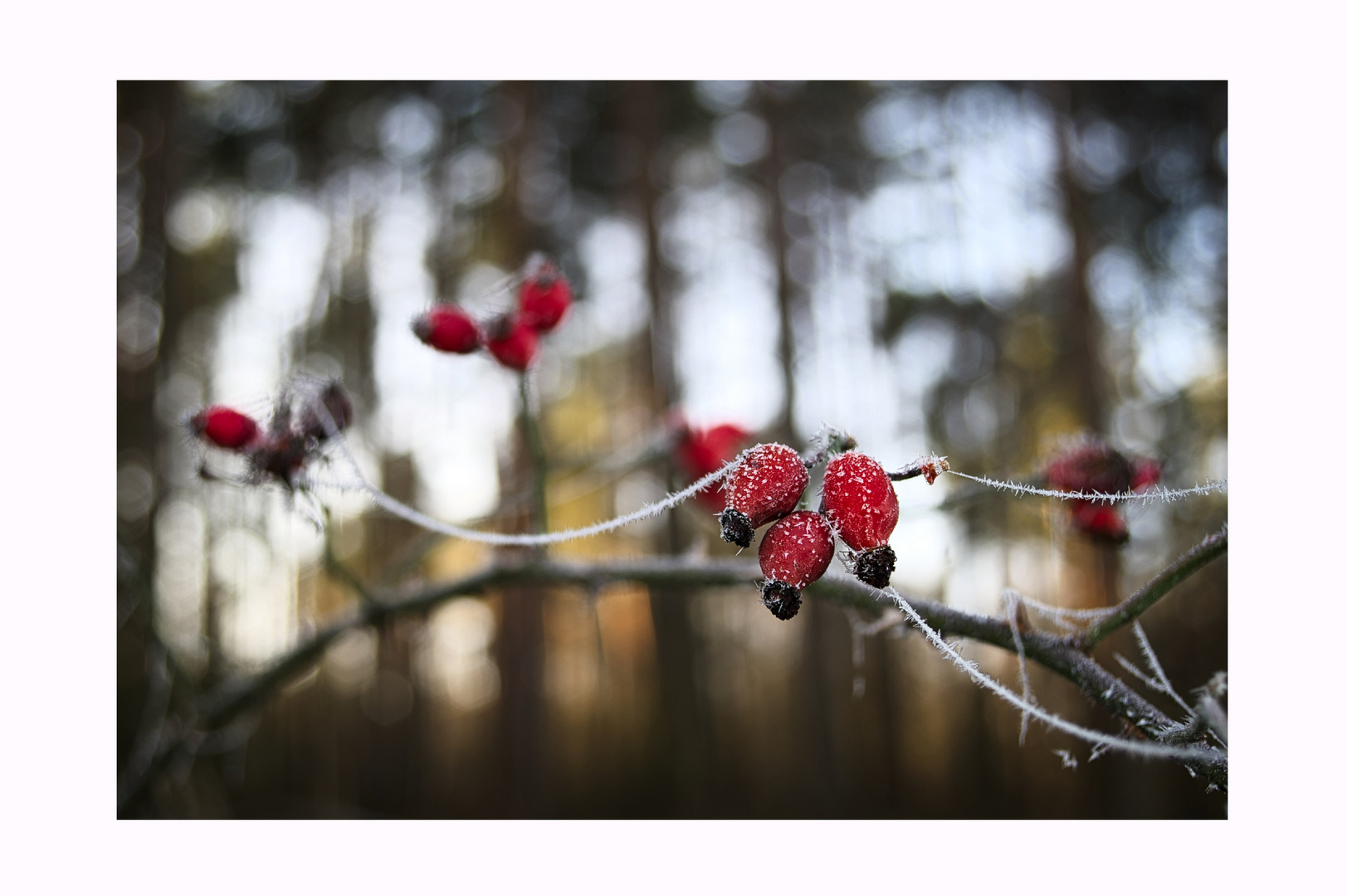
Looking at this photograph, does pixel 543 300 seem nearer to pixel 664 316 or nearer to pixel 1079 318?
pixel 1079 318

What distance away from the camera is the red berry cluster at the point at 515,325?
89cm

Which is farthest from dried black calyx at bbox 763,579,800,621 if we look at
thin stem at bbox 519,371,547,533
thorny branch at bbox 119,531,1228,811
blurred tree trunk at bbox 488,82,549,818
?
blurred tree trunk at bbox 488,82,549,818

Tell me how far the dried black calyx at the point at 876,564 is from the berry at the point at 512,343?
545mm

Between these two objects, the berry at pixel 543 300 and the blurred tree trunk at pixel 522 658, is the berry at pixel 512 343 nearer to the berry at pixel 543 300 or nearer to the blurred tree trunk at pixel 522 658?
the berry at pixel 543 300

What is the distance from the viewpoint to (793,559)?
0.52m

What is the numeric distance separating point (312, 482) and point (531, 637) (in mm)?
3239

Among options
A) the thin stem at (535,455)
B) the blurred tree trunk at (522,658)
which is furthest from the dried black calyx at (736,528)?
the blurred tree trunk at (522,658)

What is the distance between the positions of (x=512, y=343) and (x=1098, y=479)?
2.29 ft

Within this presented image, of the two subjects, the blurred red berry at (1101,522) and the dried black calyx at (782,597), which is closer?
the dried black calyx at (782,597)

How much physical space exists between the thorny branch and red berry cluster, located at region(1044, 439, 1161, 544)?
0.93 ft

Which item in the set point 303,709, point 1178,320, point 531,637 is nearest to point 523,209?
point 531,637

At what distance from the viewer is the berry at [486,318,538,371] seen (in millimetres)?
920

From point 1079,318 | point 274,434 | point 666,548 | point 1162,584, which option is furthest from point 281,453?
point 666,548

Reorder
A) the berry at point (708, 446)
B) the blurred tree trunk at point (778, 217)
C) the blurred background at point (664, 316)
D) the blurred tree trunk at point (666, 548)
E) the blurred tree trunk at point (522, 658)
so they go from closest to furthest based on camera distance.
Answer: the berry at point (708, 446), the blurred background at point (664, 316), the blurred tree trunk at point (522, 658), the blurred tree trunk at point (778, 217), the blurred tree trunk at point (666, 548)
